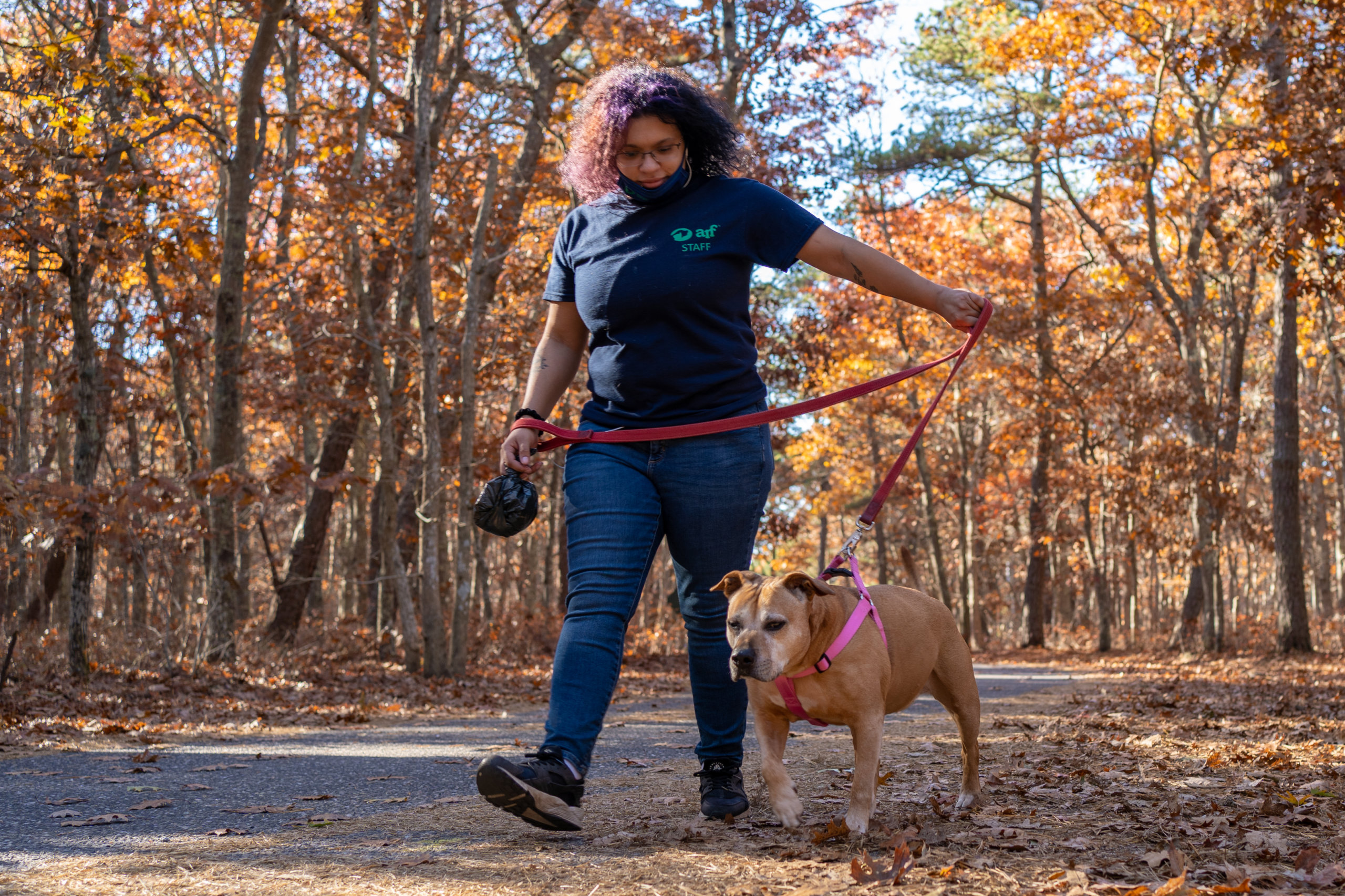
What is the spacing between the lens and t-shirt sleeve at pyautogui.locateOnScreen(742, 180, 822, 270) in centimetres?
384

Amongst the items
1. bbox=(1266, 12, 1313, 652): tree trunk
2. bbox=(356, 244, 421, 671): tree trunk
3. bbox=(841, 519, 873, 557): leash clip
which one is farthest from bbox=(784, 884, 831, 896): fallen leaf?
bbox=(1266, 12, 1313, 652): tree trunk

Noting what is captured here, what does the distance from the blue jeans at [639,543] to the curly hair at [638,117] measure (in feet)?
3.07

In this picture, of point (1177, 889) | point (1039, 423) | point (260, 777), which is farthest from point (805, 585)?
point (1039, 423)

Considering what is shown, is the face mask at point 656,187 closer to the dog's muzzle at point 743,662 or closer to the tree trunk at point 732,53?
the dog's muzzle at point 743,662

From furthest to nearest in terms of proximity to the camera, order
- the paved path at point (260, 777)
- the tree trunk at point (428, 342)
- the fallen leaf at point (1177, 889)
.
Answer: the tree trunk at point (428, 342)
the paved path at point (260, 777)
the fallen leaf at point (1177, 889)

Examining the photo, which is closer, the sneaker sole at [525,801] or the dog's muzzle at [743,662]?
the sneaker sole at [525,801]

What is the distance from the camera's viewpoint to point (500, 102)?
16.7 m

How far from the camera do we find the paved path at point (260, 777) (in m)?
4.21

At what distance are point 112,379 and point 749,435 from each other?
47.1 feet

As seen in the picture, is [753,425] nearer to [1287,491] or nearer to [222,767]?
[222,767]

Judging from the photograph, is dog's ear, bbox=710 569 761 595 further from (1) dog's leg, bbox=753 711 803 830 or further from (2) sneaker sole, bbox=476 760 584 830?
(2) sneaker sole, bbox=476 760 584 830

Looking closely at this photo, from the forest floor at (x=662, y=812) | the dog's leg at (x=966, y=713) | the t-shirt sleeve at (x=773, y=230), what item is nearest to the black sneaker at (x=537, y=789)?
the forest floor at (x=662, y=812)

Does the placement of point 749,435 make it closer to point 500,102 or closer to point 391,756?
point 391,756

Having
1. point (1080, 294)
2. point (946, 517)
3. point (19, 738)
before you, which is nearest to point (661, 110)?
point (19, 738)
